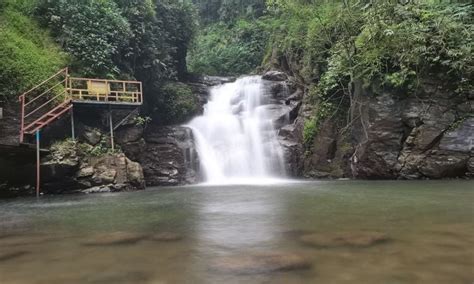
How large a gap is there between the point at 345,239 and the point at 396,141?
12.0m

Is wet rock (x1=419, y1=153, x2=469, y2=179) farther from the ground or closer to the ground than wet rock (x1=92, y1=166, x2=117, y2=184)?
closer to the ground

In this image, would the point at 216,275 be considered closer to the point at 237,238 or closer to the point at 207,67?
the point at 237,238

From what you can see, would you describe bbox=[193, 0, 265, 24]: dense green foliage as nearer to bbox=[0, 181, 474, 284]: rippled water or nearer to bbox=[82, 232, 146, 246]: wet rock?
bbox=[0, 181, 474, 284]: rippled water

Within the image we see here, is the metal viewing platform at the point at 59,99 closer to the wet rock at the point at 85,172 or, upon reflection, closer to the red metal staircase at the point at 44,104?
the red metal staircase at the point at 44,104

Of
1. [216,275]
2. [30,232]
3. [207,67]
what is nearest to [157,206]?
[30,232]

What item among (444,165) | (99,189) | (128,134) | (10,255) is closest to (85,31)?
(128,134)

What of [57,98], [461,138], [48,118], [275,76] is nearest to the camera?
[461,138]

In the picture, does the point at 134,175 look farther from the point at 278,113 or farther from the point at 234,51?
the point at 234,51

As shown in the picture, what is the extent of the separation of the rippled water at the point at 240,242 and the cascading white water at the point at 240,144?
9089 millimetres

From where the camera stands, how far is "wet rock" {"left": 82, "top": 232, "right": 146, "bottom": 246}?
5726 millimetres

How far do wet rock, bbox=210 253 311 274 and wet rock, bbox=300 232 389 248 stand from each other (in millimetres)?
682

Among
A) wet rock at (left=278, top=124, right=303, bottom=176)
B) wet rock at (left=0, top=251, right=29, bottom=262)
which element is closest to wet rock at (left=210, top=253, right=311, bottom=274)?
wet rock at (left=0, top=251, right=29, bottom=262)

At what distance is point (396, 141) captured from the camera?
16359mm

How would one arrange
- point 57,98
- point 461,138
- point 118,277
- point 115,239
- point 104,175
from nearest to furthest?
1. point 118,277
2. point 115,239
3. point 461,138
4. point 104,175
5. point 57,98
